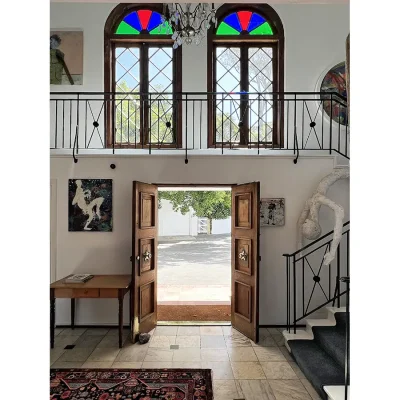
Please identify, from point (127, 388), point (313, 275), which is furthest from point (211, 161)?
point (127, 388)

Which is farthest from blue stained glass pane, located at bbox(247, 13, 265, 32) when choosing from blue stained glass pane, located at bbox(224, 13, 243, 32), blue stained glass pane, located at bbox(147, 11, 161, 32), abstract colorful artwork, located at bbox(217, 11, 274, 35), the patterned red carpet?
the patterned red carpet

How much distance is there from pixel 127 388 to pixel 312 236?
3534 mm

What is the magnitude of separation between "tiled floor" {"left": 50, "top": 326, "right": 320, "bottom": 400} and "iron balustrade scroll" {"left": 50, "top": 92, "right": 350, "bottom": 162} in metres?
3.32

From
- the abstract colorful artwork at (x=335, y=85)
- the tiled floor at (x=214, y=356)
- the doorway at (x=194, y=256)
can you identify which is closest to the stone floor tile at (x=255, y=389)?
the tiled floor at (x=214, y=356)

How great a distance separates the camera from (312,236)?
232 inches

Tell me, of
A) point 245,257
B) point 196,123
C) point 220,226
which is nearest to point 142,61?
point 196,123

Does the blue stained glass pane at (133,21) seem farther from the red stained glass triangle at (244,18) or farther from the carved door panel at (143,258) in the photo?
the carved door panel at (143,258)

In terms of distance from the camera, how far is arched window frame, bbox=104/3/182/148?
7.17m

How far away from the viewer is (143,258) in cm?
565

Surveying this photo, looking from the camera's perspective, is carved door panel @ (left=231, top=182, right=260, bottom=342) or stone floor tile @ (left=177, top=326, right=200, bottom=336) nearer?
carved door panel @ (left=231, top=182, right=260, bottom=342)

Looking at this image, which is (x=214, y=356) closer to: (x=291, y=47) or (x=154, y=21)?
(x=291, y=47)

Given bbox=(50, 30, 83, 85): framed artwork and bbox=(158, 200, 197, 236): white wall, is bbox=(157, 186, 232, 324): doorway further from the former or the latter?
bbox=(50, 30, 83, 85): framed artwork

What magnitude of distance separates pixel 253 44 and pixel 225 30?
2.07ft
